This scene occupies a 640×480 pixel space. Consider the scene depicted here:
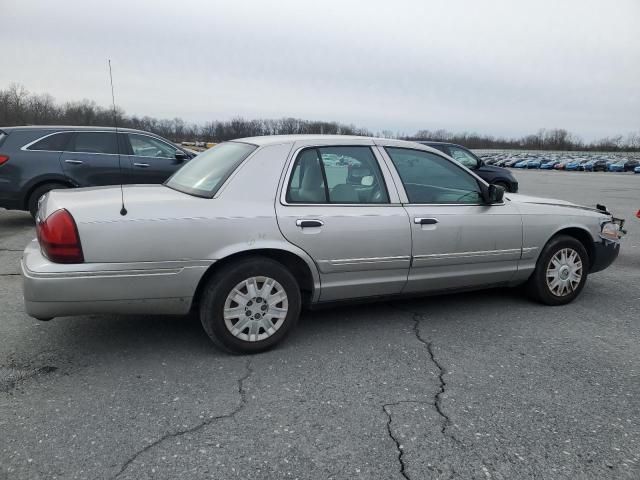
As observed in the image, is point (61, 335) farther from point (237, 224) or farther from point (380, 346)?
point (380, 346)

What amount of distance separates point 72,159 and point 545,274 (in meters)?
7.42

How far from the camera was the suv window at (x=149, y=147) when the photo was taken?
9.02 meters

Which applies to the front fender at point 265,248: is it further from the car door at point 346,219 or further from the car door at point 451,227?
the car door at point 451,227

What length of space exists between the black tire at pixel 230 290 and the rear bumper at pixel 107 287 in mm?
136

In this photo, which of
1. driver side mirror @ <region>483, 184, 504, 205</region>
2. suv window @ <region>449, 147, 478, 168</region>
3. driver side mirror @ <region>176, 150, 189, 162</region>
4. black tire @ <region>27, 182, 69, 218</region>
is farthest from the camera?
suv window @ <region>449, 147, 478, 168</region>

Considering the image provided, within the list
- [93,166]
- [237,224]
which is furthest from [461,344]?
[93,166]

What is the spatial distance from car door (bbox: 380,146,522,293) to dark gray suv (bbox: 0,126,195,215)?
546 centimetres

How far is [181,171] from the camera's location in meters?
4.48

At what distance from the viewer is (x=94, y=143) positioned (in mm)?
8727

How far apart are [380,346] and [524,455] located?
1.44 m

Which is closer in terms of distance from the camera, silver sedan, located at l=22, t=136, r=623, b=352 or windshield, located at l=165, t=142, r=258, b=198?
silver sedan, located at l=22, t=136, r=623, b=352

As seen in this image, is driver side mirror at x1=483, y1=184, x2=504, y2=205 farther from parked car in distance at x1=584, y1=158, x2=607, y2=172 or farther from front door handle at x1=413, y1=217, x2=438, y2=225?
parked car in distance at x1=584, y1=158, x2=607, y2=172

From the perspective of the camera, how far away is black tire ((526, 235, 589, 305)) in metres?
4.77

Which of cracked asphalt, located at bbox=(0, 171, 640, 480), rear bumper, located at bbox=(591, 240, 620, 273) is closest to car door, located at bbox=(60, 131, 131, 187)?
cracked asphalt, located at bbox=(0, 171, 640, 480)
